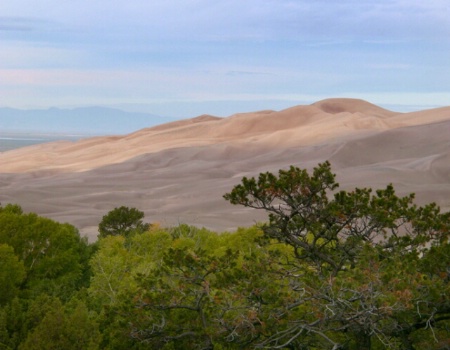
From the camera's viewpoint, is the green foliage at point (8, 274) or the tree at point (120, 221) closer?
the green foliage at point (8, 274)

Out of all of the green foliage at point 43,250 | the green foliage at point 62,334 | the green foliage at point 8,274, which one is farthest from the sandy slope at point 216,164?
the green foliage at point 62,334

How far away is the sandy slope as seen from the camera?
173 ft

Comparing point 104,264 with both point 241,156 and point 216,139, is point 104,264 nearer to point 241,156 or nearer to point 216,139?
point 241,156

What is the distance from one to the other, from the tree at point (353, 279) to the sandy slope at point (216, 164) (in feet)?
68.1

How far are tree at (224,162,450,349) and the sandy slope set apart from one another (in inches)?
817

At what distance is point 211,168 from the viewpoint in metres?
78.8

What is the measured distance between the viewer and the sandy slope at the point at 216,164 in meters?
52.6

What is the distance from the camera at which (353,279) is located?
31.4 feet

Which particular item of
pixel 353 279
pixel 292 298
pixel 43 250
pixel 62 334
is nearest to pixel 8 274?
pixel 43 250

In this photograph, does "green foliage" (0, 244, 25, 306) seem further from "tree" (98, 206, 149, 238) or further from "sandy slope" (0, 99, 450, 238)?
"sandy slope" (0, 99, 450, 238)

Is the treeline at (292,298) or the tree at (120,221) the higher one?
the treeline at (292,298)

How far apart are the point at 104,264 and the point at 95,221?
91.5 ft

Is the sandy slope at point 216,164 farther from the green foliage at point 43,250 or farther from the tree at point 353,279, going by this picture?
the tree at point 353,279

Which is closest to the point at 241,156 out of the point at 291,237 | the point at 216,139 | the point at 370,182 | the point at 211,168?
the point at 211,168
